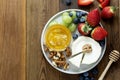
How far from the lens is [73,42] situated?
3.67 ft

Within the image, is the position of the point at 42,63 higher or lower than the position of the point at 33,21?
lower

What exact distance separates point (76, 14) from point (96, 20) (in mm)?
76

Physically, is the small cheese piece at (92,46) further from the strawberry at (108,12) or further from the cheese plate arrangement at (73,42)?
the strawberry at (108,12)

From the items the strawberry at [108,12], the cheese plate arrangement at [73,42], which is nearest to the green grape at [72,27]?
the cheese plate arrangement at [73,42]

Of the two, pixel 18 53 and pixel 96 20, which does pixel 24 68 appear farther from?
pixel 96 20

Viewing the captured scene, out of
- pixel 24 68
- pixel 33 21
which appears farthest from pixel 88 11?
pixel 24 68

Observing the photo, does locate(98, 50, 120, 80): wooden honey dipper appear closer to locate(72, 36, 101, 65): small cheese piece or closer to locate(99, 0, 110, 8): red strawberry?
locate(72, 36, 101, 65): small cheese piece

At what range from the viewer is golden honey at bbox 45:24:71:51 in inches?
43.6

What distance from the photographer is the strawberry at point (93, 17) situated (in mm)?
1089

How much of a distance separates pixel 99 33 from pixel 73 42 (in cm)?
10

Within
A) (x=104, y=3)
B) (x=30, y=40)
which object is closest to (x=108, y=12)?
(x=104, y=3)

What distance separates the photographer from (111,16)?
1133 millimetres

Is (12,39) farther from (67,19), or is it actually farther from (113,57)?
(113,57)

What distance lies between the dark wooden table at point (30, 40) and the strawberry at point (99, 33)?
0.06m
